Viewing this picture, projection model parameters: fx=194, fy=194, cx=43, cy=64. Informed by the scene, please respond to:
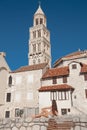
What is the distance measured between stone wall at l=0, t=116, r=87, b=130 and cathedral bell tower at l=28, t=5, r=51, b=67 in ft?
269

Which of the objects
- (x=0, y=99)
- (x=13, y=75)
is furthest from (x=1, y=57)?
(x=0, y=99)

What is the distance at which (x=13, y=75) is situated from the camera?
45.4m

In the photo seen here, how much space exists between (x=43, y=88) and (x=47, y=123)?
2722 centimetres

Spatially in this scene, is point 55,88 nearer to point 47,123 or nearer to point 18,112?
point 18,112

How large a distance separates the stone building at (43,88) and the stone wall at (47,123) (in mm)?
23338

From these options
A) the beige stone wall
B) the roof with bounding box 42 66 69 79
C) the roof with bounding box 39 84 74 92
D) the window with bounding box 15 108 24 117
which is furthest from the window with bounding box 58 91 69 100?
the window with bounding box 15 108 24 117

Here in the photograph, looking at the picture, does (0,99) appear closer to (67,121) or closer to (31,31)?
(67,121)

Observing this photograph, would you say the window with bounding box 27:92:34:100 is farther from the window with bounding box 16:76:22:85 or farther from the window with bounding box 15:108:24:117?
the window with bounding box 16:76:22:85

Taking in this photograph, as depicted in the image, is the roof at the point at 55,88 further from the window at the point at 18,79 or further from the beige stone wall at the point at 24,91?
the window at the point at 18,79

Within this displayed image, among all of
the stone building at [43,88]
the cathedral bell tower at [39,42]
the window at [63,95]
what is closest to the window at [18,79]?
the stone building at [43,88]

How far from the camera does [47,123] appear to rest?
1239cm

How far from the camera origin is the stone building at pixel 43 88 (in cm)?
3709

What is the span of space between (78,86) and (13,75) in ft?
51.8

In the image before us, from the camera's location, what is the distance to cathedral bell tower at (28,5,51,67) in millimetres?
98188
